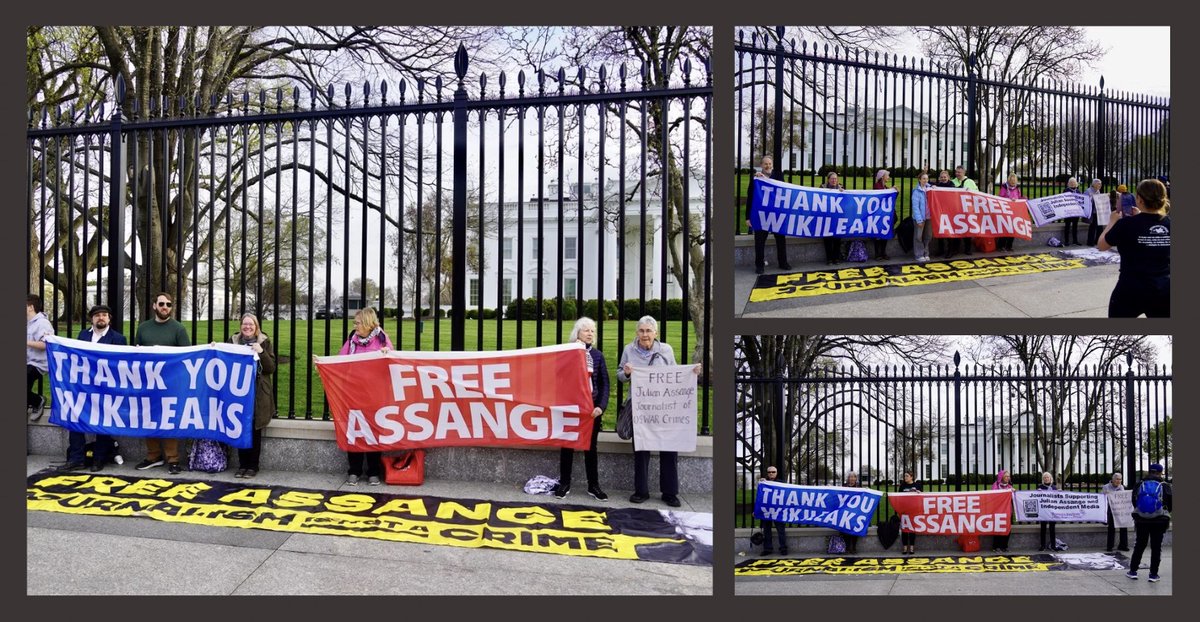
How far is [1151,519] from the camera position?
8.25 meters

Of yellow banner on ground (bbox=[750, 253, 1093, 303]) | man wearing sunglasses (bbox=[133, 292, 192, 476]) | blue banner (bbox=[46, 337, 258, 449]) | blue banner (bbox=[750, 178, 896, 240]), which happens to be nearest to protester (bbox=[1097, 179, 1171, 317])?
yellow banner on ground (bbox=[750, 253, 1093, 303])

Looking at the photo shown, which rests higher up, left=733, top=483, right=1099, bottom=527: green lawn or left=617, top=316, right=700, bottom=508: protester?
left=617, top=316, right=700, bottom=508: protester

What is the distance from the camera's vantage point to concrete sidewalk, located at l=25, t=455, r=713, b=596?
4.54 m

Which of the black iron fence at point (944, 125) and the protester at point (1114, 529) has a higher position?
the black iron fence at point (944, 125)

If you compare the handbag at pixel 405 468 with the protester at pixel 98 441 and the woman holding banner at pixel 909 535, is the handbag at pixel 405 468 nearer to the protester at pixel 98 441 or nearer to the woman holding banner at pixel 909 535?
the protester at pixel 98 441

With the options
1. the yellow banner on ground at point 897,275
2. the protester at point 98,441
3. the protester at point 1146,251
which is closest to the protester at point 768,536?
the yellow banner on ground at point 897,275

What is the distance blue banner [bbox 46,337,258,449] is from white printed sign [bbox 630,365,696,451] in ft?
12.4

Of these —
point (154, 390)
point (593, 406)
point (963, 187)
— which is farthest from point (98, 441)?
point (963, 187)

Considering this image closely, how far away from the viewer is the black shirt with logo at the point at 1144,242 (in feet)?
17.1

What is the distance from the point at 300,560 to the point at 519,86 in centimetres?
446

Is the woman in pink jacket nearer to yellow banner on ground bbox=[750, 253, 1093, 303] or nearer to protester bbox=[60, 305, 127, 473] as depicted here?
yellow banner on ground bbox=[750, 253, 1093, 303]

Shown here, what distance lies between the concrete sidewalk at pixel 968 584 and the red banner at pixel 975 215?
4.11m

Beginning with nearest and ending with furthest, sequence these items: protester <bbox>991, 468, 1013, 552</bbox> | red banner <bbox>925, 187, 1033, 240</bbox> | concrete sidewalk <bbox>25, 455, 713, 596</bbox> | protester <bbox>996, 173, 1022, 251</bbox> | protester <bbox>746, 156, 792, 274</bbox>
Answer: concrete sidewalk <bbox>25, 455, 713, 596</bbox> → protester <bbox>746, 156, 792, 274</bbox> → red banner <bbox>925, 187, 1033, 240</bbox> → protester <bbox>996, 173, 1022, 251</bbox> → protester <bbox>991, 468, 1013, 552</bbox>

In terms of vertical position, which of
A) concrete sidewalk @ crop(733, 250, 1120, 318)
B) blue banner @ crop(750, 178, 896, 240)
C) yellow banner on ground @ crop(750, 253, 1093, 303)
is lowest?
concrete sidewalk @ crop(733, 250, 1120, 318)
